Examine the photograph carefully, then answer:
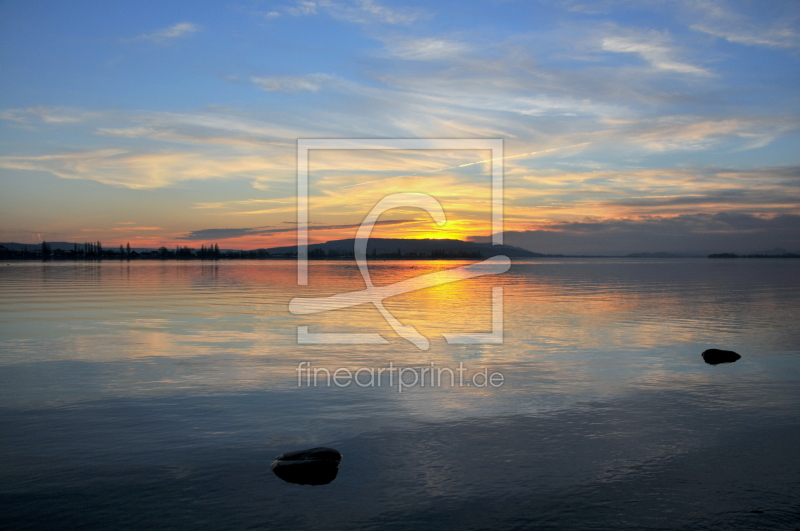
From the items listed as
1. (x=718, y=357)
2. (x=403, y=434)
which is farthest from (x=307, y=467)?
(x=718, y=357)

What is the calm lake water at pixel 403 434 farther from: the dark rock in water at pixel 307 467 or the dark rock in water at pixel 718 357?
the dark rock in water at pixel 718 357

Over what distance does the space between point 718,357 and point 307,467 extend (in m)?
14.7

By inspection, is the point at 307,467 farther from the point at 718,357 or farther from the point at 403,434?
the point at 718,357

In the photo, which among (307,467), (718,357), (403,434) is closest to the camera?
(307,467)

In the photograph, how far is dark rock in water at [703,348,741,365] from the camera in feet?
60.1

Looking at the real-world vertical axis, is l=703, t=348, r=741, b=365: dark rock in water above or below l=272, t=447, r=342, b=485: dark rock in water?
above

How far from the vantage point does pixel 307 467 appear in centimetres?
916

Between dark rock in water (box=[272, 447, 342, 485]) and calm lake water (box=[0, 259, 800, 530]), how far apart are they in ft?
0.61

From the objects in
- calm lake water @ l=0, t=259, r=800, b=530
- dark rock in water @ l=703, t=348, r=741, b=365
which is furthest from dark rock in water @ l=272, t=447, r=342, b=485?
dark rock in water @ l=703, t=348, r=741, b=365

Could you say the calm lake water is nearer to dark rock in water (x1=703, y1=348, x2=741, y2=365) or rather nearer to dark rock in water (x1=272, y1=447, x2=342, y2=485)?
dark rock in water (x1=272, y1=447, x2=342, y2=485)

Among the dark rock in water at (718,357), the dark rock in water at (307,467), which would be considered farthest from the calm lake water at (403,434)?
the dark rock in water at (718,357)

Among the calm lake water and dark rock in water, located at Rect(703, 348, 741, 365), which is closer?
the calm lake water

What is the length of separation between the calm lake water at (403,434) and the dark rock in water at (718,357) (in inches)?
17.7

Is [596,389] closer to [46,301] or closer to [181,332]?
[181,332]
